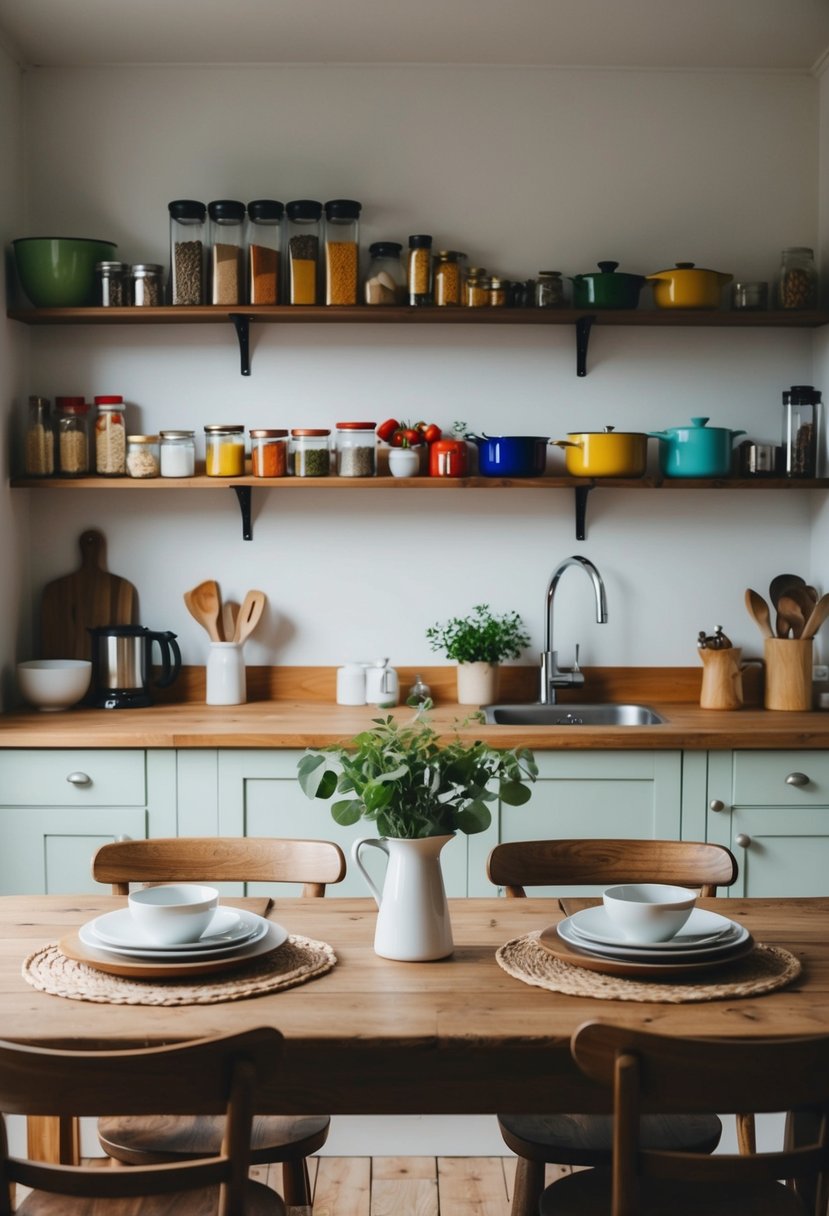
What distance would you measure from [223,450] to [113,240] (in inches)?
28.3

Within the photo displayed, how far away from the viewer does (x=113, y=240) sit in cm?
364

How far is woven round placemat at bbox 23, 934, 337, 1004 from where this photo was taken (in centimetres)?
160

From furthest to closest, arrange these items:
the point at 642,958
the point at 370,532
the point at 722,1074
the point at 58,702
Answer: the point at 370,532
the point at 58,702
the point at 642,958
the point at 722,1074

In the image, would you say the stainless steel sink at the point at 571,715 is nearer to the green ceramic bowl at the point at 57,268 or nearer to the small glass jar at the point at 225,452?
the small glass jar at the point at 225,452

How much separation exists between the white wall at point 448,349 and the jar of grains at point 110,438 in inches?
5.5

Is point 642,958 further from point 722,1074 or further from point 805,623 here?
point 805,623

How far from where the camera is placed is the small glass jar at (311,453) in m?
3.48

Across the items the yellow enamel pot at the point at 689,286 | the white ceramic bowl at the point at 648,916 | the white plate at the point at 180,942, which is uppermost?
the yellow enamel pot at the point at 689,286

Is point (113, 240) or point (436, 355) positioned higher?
point (113, 240)

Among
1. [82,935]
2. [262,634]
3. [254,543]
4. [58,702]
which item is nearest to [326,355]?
[254,543]

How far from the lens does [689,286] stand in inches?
136

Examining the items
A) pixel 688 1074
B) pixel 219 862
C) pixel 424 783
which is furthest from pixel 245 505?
pixel 688 1074

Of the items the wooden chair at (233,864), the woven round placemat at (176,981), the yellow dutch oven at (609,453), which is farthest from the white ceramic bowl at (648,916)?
the yellow dutch oven at (609,453)

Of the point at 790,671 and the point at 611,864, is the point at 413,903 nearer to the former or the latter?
the point at 611,864
